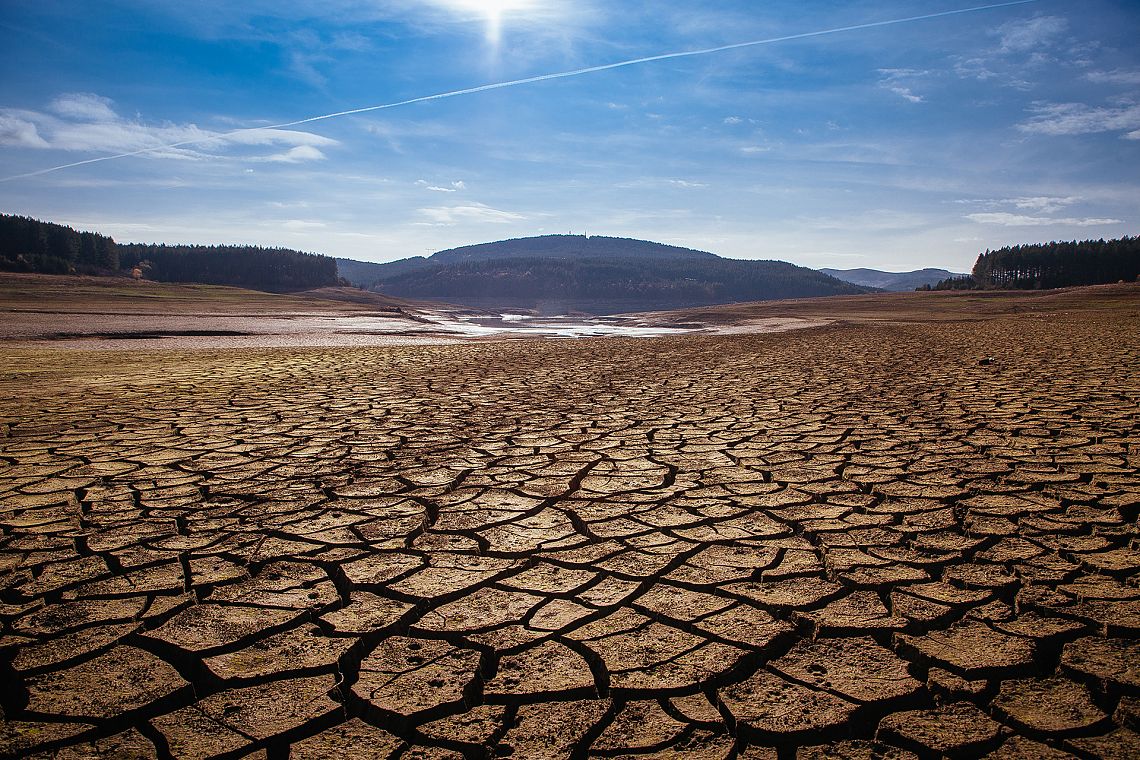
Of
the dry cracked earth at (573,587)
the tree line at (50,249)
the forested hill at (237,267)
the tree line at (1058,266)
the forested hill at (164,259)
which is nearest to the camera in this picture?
the dry cracked earth at (573,587)

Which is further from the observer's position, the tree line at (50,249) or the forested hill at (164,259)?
the forested hill at (164,259)

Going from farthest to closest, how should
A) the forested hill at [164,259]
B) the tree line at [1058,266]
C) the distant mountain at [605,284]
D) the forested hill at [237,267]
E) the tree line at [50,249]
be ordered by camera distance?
the distant mountain at [605,284]
the forested hill at [237,267]
the tree line at [1058,266]
the forested hill at [164,259]
the tree line at [50,249]

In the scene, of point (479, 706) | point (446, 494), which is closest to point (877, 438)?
point (446, 494)

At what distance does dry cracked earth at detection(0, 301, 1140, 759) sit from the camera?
1.57 metres

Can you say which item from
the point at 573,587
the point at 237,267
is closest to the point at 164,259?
the point at 237,267

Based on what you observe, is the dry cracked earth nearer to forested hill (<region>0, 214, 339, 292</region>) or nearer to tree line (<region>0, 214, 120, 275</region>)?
tree line (<region>0, 214, 120, 275</region>)

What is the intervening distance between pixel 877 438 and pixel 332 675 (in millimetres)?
4228

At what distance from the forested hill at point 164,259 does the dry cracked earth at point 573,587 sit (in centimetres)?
6191

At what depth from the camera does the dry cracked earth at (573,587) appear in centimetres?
157

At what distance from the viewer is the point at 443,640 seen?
6.45 ft

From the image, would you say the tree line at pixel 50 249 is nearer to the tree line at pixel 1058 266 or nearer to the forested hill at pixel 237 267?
the forested hill at pixel 237 267

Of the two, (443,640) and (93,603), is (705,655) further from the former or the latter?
(93,603)

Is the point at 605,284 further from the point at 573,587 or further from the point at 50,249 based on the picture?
the point at 573,587

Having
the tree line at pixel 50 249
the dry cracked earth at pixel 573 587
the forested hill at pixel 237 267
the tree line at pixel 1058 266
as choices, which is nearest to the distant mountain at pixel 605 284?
the forested hill at pixel 237 267
